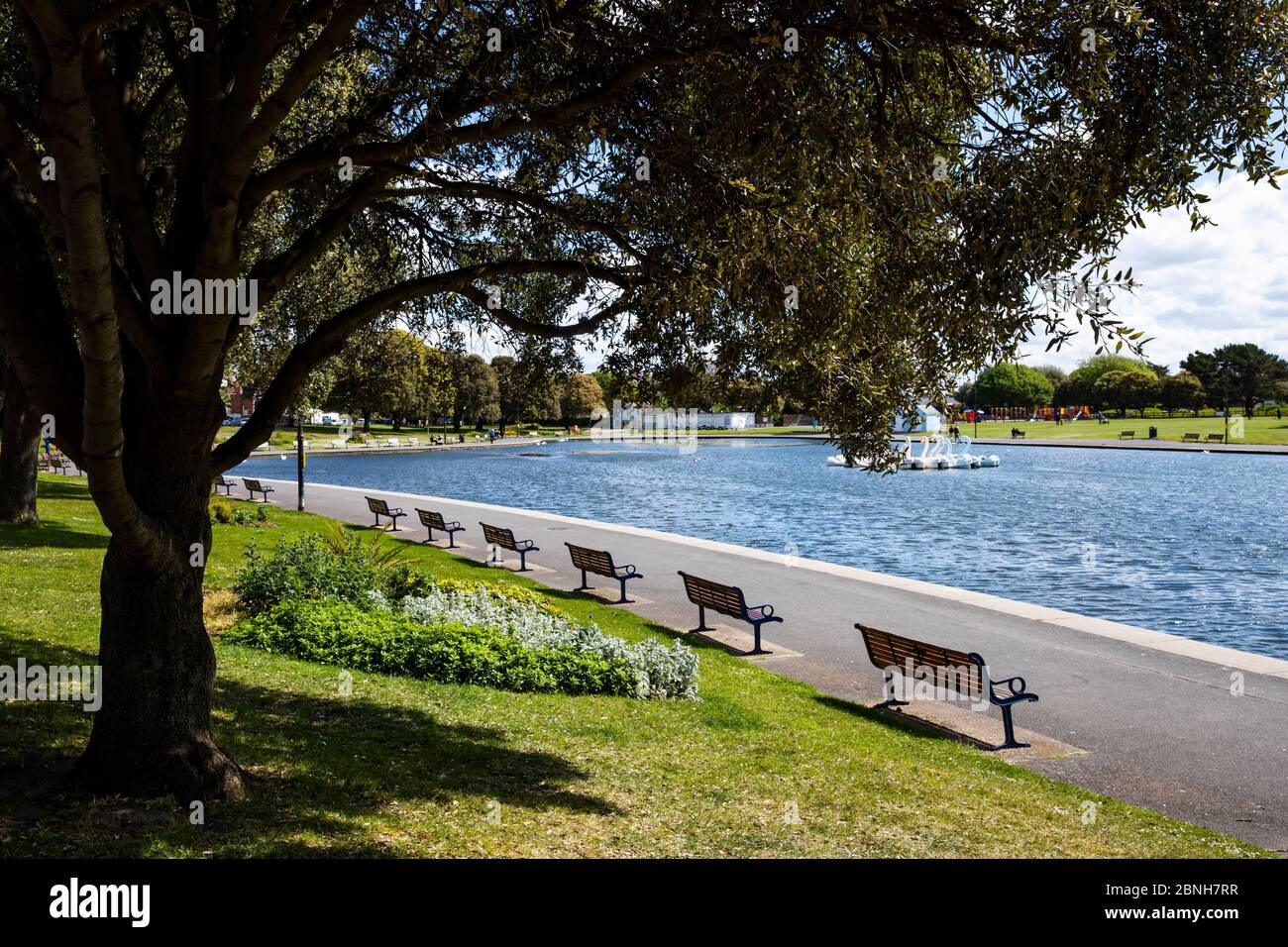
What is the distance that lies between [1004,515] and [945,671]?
2727 centimetres

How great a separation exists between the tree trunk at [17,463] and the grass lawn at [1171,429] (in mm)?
89930

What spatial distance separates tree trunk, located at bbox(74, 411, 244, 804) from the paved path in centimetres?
707

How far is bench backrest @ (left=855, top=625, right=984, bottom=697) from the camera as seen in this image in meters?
10.0

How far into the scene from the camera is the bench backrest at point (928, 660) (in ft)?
32.9

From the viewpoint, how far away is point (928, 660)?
1064cm

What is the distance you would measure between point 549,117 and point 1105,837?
6.36m

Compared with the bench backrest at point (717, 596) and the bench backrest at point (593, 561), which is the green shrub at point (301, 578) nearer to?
the bench backrest at point (593, 561)

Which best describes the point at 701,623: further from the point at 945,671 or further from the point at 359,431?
the point at 359,431

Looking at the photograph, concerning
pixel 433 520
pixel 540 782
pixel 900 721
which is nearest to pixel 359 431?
pixel 433 520

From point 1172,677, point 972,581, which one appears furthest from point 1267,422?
point 1172,677

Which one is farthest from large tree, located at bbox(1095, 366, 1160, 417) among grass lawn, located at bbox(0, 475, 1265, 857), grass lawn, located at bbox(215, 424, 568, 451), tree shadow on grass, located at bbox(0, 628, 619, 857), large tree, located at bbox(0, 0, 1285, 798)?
tree shadow on grass, located at bbox(0, 628, 619, 857)

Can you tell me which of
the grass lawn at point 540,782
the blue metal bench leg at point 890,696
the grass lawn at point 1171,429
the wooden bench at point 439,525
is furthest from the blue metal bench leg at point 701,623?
the grass lawn at point 1171,429
